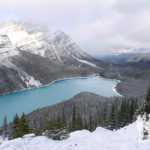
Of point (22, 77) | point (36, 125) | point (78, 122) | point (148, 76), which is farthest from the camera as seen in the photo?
point (148, 76)

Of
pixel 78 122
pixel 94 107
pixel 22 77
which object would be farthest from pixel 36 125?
pixel 22 77

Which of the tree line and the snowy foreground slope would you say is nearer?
the snowy foreground slope

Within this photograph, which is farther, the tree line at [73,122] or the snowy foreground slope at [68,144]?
the tree line at [73,122]

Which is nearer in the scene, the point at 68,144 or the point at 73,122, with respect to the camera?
the point at 68,144

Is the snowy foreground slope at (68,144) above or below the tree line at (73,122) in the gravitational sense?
above

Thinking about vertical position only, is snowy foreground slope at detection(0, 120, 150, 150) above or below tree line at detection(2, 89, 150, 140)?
above

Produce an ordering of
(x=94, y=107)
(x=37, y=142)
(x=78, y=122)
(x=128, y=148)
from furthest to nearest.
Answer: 1. (x=94, y=107)
2. (x=78, y=122)
3. (x=37, y=142)
4. (x=128, y=148)

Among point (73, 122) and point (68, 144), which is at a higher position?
point (68, 144)

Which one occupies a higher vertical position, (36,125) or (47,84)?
(36,125)

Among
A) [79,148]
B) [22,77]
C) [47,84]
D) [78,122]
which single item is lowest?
[47,84]

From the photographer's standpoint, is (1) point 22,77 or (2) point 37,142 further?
(1) point 22,77

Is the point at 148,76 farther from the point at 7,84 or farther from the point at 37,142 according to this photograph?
the point at 37,142
